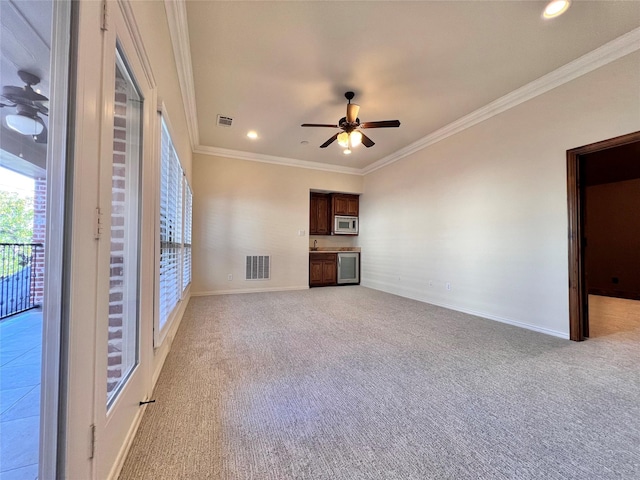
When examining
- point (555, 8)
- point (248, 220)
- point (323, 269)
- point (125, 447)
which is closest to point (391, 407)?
point (125, 447)

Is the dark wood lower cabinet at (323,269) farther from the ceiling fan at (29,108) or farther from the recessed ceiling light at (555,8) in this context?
the ceiling fan at (29,108)

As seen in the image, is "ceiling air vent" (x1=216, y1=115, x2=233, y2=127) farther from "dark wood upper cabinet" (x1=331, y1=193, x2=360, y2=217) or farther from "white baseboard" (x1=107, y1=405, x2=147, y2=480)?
"white baseboard" (x1=107, y1=405, x2=147, y2=480)

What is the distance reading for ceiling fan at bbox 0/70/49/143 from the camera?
73cm

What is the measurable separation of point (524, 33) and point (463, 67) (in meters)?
0.53

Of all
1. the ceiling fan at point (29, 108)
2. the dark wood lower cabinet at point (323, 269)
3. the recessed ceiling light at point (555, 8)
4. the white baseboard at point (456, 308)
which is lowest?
the white baseboard at point (456, 308)

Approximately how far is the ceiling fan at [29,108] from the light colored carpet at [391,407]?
1.35 m

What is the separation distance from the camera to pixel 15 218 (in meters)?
0.72

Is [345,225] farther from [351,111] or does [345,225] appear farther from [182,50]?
[182,50]

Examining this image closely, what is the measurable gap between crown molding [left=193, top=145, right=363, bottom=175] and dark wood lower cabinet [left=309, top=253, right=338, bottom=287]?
1987mm

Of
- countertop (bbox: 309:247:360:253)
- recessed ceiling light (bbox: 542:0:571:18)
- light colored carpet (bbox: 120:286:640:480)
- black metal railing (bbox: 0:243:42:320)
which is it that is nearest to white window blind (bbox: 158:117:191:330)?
light colored carpet (bbox: 120:286:640:480)

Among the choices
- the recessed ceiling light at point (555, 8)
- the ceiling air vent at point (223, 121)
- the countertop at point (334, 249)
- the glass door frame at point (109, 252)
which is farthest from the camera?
the countertop at point (334, 249)

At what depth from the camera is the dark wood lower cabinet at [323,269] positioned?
6.01m

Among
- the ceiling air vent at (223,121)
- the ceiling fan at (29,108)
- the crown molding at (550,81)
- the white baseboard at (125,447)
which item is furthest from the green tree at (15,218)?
the crown molding at (550,81)

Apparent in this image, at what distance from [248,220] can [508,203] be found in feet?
14.2
